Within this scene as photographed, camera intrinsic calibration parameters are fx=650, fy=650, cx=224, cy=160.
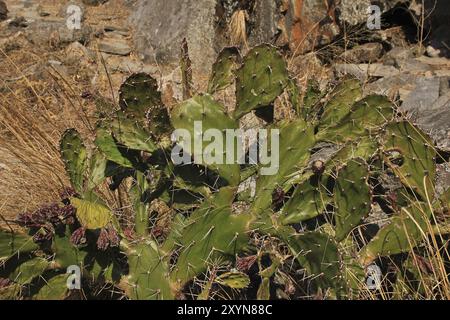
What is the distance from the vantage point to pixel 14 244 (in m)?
2.42

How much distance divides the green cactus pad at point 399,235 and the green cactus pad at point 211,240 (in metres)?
0.49

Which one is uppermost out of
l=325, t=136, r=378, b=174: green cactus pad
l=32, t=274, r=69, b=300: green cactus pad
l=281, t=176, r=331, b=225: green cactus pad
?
l=325, t=136, r=378, b=174: green cactus pad

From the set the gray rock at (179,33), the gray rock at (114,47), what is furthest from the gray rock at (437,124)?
the gray rock at (114,47)

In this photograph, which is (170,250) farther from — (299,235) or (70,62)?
(70,62)

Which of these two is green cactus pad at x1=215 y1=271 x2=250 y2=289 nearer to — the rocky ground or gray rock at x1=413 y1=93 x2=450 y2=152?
gray rock at x1=413 y1=93 x2=450 y2=152

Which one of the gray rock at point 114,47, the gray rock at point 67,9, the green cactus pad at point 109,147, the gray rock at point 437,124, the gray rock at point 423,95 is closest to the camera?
the green cactus pad at point 109,147

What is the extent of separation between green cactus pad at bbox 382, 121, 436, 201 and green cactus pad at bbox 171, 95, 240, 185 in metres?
0.61

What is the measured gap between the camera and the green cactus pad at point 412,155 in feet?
8.15

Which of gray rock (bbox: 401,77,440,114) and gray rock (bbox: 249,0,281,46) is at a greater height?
gray rock (bbox: 249,0,281,46)

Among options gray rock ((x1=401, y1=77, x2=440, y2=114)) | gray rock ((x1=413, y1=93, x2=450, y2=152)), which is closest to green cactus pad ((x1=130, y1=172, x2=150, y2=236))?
gray rock ((x1=413, y1=93, x2=450, y2=152))

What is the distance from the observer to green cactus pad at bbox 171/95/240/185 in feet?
7.88

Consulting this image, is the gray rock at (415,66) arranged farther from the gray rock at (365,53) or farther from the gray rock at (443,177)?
the gray rock at (443,177)

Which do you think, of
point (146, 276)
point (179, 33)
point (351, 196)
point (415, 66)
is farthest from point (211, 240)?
point (179, 33)

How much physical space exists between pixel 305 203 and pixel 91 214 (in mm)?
803
